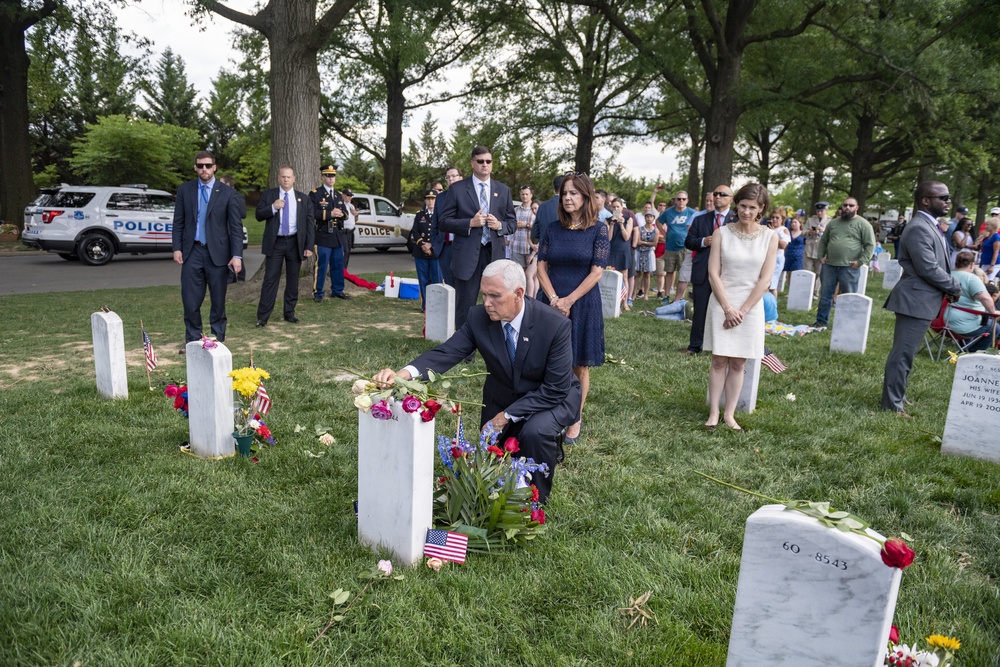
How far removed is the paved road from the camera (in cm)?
1295

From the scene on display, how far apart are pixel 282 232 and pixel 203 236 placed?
2068mm

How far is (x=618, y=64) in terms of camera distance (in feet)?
83.0

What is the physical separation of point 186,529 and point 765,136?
3867cm

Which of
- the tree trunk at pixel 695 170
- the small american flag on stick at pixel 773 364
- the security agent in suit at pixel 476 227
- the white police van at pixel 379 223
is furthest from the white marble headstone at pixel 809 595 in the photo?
the tree trunk at pixel 695 170

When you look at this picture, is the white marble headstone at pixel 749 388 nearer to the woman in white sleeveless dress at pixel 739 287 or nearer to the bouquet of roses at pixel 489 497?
the woman in white sleeveless dress at pixel 739 287

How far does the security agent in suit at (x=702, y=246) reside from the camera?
789 centimetres

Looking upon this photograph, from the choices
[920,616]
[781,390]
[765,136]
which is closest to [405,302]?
[781,390]

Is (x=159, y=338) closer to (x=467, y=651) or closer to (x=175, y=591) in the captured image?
(x=175, y=591)

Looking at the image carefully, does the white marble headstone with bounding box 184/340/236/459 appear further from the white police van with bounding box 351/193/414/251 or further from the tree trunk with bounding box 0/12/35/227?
the tree trunk with bounding box 0/12/35/227

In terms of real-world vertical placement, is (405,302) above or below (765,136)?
below

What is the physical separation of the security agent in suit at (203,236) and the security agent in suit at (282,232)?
69.1 inches

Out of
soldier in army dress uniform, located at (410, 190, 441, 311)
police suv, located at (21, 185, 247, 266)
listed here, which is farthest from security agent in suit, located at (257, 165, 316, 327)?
police suv, located at (21, 185, 247, 266)

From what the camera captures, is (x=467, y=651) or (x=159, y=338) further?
(x=159, y=338)

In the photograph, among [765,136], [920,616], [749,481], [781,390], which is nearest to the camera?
[920,616]
